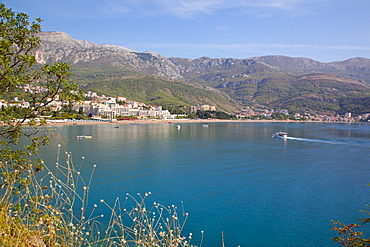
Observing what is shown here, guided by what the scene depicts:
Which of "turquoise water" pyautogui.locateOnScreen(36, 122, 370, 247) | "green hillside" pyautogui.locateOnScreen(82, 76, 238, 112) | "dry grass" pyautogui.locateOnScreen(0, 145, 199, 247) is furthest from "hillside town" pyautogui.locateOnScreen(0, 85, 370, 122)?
"dry grass" pyautogui.locateOnScreen(0, 145, 199, 247)

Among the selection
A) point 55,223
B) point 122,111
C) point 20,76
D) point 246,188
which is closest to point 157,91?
point 122,111

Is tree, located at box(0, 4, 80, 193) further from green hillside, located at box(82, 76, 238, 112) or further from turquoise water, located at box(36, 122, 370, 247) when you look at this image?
green hillside, located at box(82, 76, 238, 112)

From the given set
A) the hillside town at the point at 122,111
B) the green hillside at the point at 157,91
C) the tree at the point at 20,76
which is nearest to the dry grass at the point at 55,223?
the tree at the point at 20,76

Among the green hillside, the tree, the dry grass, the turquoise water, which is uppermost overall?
the green hillside

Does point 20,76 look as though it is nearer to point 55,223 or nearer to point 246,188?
point 55,223

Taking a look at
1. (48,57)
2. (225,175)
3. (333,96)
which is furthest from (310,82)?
(225,175)

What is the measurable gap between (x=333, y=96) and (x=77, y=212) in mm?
182435

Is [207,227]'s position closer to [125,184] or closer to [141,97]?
[125,184]

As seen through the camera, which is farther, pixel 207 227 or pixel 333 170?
pixel 333 170

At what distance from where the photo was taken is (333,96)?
166000mm

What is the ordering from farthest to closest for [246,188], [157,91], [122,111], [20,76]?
[157,91] < [122,111] < [246,188] < [20,76]

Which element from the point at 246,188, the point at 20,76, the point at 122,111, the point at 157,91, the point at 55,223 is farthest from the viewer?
the point at 157,91

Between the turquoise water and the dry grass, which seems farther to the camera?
the turquoise water

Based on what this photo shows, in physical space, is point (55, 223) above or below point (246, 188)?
above
